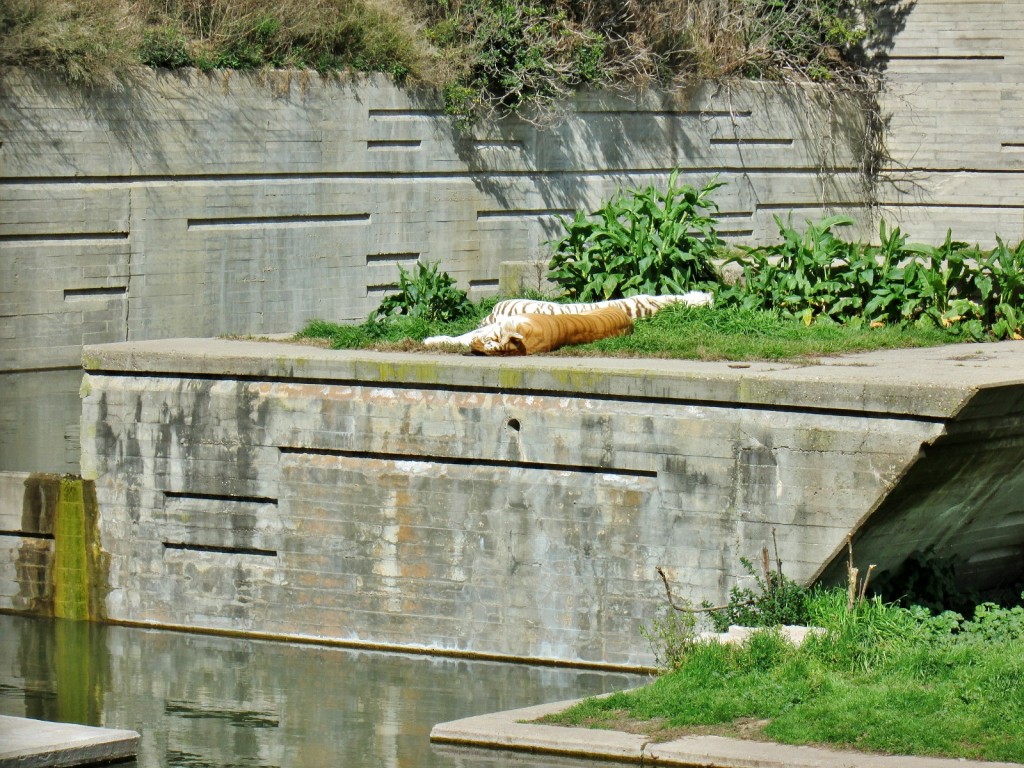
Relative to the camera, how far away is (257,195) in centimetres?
1972

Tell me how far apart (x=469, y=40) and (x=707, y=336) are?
9.88 meters

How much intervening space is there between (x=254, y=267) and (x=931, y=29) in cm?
1130

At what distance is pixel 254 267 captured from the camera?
1969 centimetres

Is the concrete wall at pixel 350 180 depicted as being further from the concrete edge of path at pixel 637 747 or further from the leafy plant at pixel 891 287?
the concrete edge of path at pixel 637 747

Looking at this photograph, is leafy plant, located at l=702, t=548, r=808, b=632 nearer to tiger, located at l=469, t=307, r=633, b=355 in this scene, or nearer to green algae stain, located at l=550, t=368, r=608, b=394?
green algae stain, located at l=550, t=368, r=608, b=394

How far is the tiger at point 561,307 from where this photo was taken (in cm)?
1367

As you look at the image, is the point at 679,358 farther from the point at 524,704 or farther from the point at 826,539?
the point at 524,704

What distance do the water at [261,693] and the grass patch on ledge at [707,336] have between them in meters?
2.53

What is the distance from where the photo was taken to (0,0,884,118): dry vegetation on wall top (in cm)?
1855

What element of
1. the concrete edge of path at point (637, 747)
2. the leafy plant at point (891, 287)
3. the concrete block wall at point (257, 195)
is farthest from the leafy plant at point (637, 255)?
the concrete edge of path at point (637, 747)

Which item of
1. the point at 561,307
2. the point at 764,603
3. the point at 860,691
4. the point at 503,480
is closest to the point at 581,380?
the point at 503,480

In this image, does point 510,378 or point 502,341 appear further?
point 502,341

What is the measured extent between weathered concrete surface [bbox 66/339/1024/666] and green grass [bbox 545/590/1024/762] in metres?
1.12

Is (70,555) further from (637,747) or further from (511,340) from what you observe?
(637,747)
